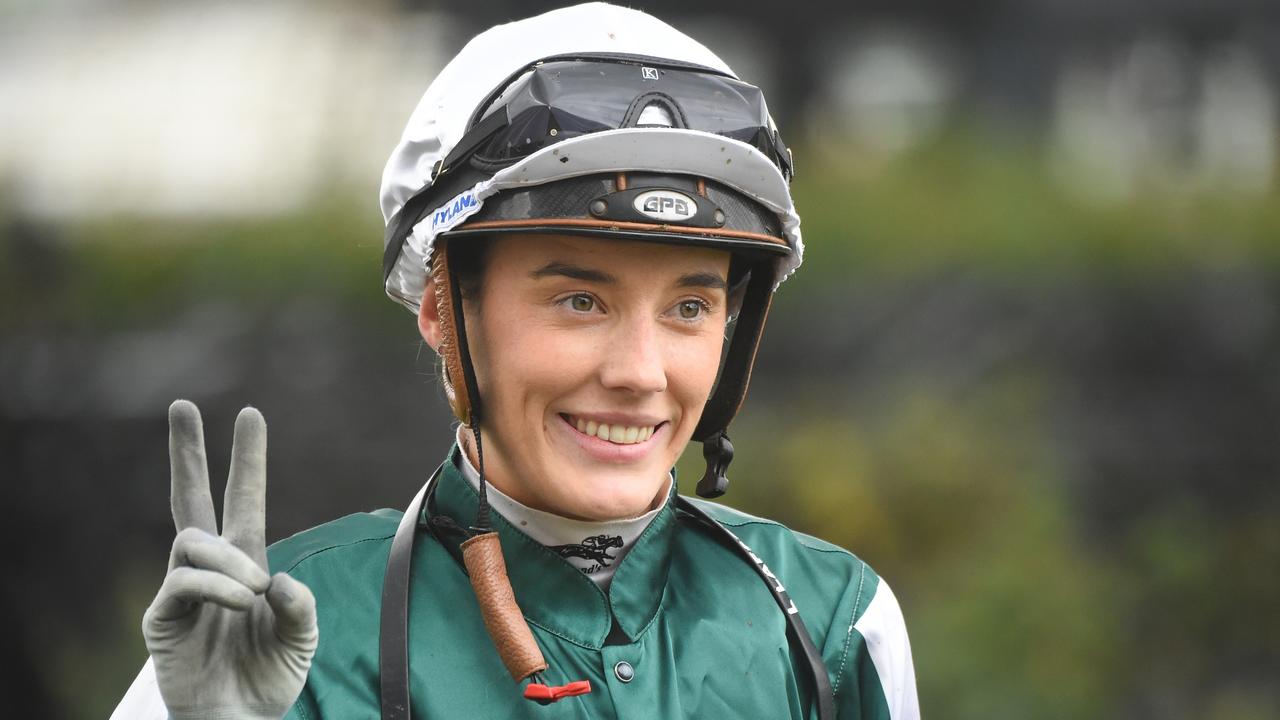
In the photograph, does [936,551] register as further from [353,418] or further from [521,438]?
[521,438]

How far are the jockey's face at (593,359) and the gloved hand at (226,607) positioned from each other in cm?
44

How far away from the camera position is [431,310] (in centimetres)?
265

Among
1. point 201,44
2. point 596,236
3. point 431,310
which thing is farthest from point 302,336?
point 596,236

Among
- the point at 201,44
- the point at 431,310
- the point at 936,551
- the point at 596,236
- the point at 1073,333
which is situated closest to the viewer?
the point at 596,236

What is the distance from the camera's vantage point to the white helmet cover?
2.36 m

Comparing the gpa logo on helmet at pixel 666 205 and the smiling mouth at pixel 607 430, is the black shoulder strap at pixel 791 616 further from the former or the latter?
the gpa logo on helmet at pixel 666 205

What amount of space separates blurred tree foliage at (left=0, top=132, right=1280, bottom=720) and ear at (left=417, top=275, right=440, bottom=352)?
2.71 m

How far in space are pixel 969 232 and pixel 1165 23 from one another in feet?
5.38

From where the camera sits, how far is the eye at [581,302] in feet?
7.98

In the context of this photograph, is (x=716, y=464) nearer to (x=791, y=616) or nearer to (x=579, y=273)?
(x=791, y=616)

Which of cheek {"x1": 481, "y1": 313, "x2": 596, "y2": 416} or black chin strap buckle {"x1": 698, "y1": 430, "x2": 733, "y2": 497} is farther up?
cheek {"x1": 481, "y1": 313, "x2": 596, "y2": 416}

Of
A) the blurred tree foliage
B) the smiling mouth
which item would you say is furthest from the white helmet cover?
the blurred tree foliage

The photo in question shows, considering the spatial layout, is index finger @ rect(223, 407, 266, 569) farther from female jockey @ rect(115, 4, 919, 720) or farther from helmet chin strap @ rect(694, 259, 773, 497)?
helmet chin strap @ rect(694, 259, 773, 497)

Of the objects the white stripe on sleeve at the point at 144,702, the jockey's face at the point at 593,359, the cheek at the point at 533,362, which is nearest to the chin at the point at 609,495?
the jockey's face at the point at 593,359
